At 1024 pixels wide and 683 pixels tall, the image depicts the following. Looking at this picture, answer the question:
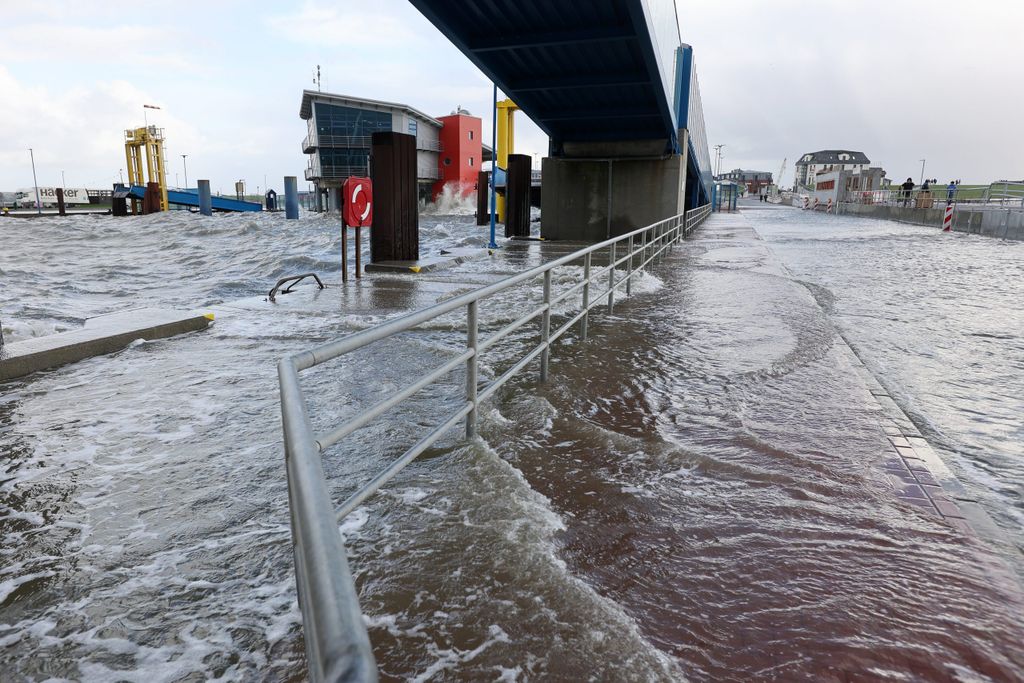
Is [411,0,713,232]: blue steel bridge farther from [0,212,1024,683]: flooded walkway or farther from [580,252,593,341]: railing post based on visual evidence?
[0,212,1024,683]: flooded walkway

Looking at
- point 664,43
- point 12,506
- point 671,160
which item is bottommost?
point 12,506

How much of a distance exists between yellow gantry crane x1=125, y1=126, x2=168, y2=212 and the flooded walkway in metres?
51.9

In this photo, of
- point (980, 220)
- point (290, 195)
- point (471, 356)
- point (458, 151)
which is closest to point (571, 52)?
point (471, 356)

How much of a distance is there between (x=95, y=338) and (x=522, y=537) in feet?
17.3

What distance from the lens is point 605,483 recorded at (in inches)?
134

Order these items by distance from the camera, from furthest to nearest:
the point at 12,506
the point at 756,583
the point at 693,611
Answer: the point at 12,506, the point at 756,583, the point at 693,611

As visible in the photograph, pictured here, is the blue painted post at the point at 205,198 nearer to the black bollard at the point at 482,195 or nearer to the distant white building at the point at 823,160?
the black bollard at the point at 482,195

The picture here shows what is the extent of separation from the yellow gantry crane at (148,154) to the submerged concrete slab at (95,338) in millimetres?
47944

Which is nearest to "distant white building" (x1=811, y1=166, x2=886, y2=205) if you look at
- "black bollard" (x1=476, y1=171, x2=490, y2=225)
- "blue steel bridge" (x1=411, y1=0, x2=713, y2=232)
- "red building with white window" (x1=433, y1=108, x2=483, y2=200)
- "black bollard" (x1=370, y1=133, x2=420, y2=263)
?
"black bollard" (x1=476, y1=171, x2=490, y2=225)

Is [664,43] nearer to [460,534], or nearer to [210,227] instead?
[460,534]

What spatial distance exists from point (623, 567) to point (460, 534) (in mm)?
740

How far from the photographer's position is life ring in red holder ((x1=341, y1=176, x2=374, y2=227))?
10.6m

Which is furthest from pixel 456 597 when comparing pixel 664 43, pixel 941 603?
pixel 664 43

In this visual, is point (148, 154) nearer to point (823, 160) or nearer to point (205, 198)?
point (205, 198)
